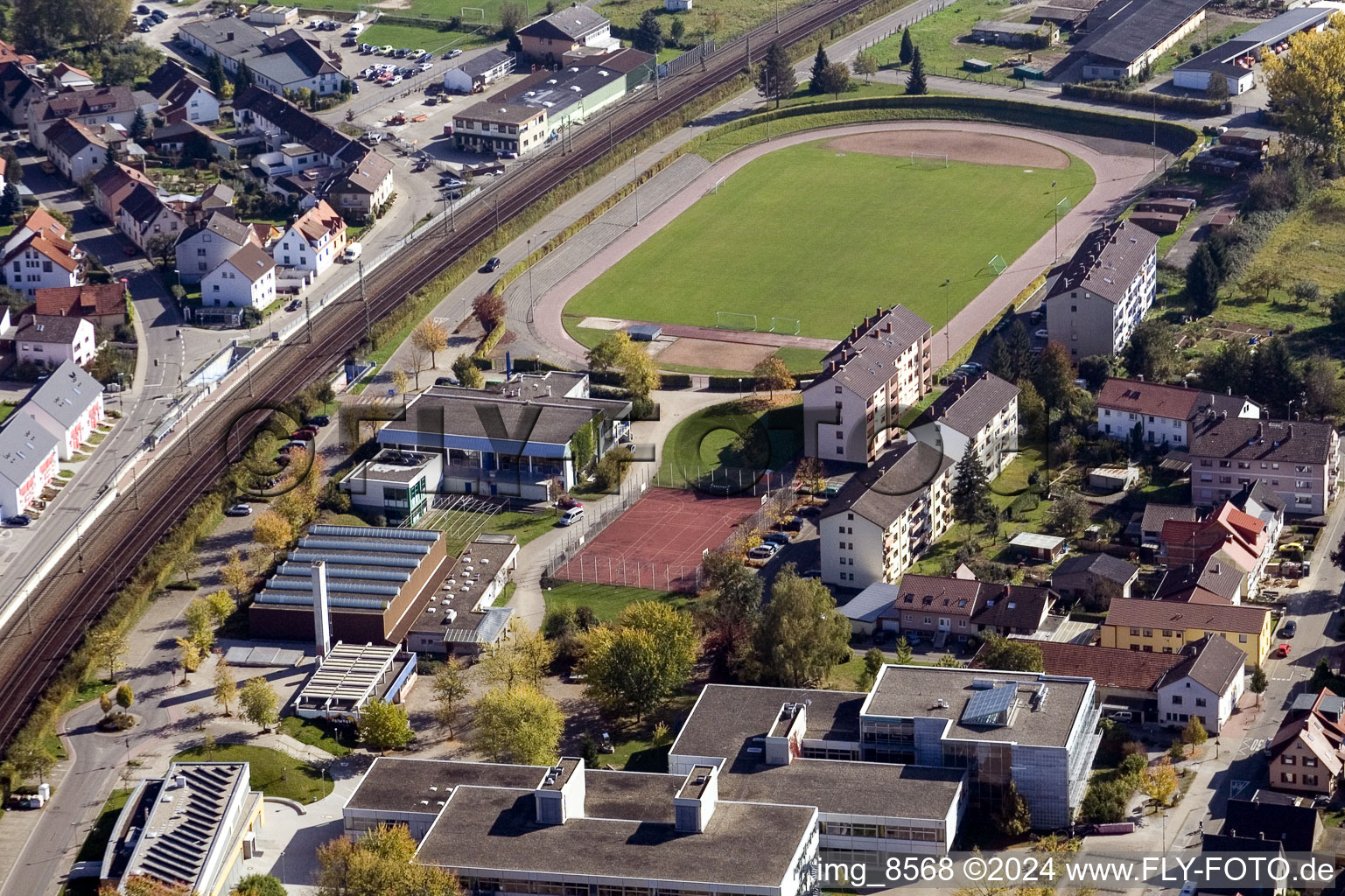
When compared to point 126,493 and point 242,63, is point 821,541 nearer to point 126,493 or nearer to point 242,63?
point 126,493

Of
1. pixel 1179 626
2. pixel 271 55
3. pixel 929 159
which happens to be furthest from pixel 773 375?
pixel 271 55

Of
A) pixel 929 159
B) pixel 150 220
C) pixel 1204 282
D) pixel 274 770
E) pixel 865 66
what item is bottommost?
pixel 274 770

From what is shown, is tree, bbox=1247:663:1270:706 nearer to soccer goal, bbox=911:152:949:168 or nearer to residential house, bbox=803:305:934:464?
residential house, bbox=803:305:934:464

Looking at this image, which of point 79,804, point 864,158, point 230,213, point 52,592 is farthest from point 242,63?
point 79,804

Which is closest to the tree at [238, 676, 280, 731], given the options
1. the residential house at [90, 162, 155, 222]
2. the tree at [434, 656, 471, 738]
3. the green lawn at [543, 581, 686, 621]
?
the tree at [434, 656, 471, 738]

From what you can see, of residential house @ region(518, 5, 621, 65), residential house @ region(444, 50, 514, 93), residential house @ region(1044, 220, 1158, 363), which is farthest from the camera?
residential house @ region(518, 5, 621, 65)

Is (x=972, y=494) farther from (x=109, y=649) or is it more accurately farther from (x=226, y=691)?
(x=109, y=649)

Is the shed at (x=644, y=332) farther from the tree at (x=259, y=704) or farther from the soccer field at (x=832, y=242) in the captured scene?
the tree at (x=259, y=704)

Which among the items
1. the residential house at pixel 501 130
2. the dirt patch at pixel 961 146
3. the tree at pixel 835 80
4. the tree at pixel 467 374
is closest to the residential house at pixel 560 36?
the residential house at pixel 501 130
